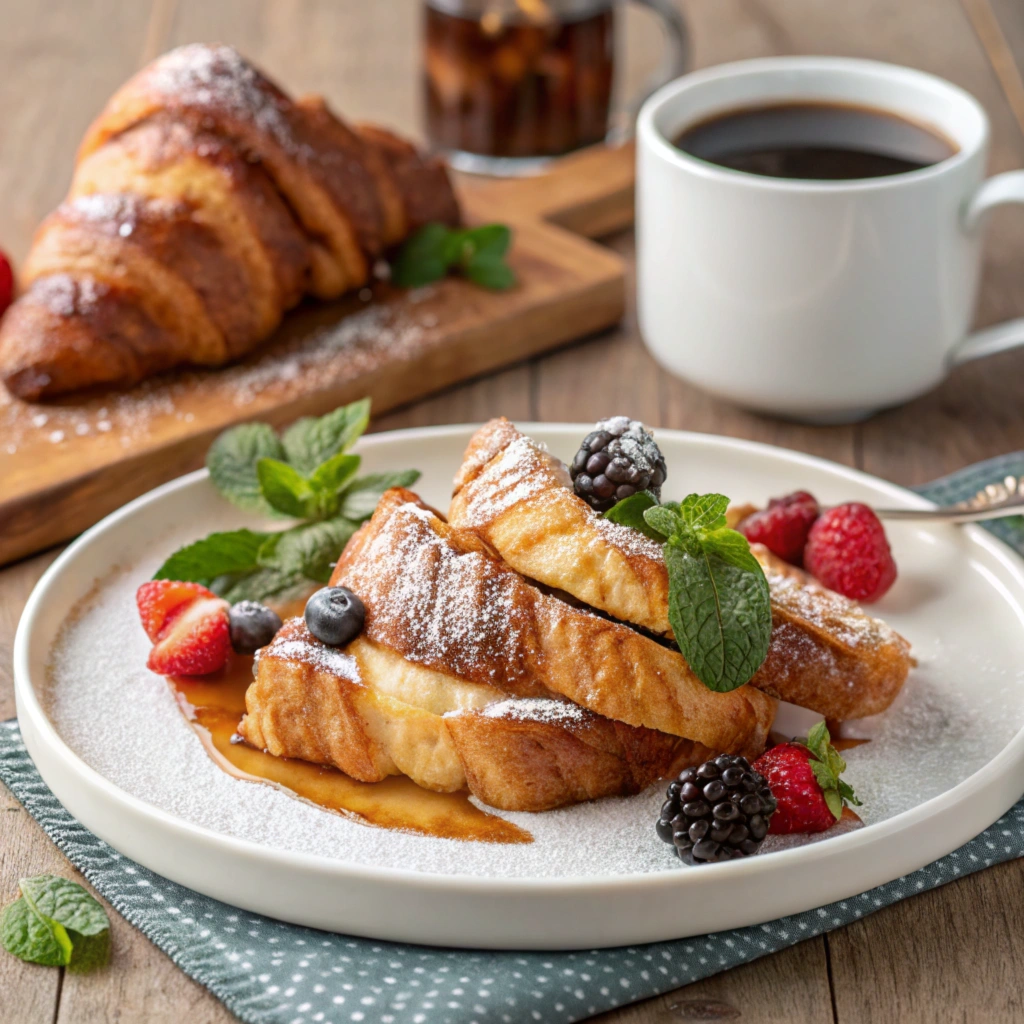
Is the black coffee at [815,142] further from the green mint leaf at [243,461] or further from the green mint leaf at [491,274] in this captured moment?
the green mint leaf at [243,461]

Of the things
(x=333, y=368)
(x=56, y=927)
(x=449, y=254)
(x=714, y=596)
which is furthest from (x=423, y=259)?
(x=56, y=927)

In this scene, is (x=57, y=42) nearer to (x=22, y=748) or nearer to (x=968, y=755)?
(x=22, y=748)

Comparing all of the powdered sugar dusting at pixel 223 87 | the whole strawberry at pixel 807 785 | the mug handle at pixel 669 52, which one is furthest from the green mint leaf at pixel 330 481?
the mug handle at pixel 669 52

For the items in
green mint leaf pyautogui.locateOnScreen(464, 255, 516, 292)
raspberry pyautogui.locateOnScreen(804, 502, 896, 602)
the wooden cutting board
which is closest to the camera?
raspberry pyautogui.locateOnScreen(804, 502, 896, 602)

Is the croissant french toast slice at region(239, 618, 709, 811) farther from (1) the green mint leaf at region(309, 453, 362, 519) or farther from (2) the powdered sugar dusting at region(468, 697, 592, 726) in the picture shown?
(1) the green mint leaf at region(309, 453, 362, 519)

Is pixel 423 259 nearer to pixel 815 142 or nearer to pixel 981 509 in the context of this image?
pixel 815 142

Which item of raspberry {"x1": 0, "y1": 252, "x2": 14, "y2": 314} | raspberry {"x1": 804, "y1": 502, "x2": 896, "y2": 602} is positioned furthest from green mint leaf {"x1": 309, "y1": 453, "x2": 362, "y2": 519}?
raspberry {"x1": 0, "y1": 252, "x2": 14, "y2": 314}

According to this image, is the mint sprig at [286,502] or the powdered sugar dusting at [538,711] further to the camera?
the mint sprig at [286,502]
